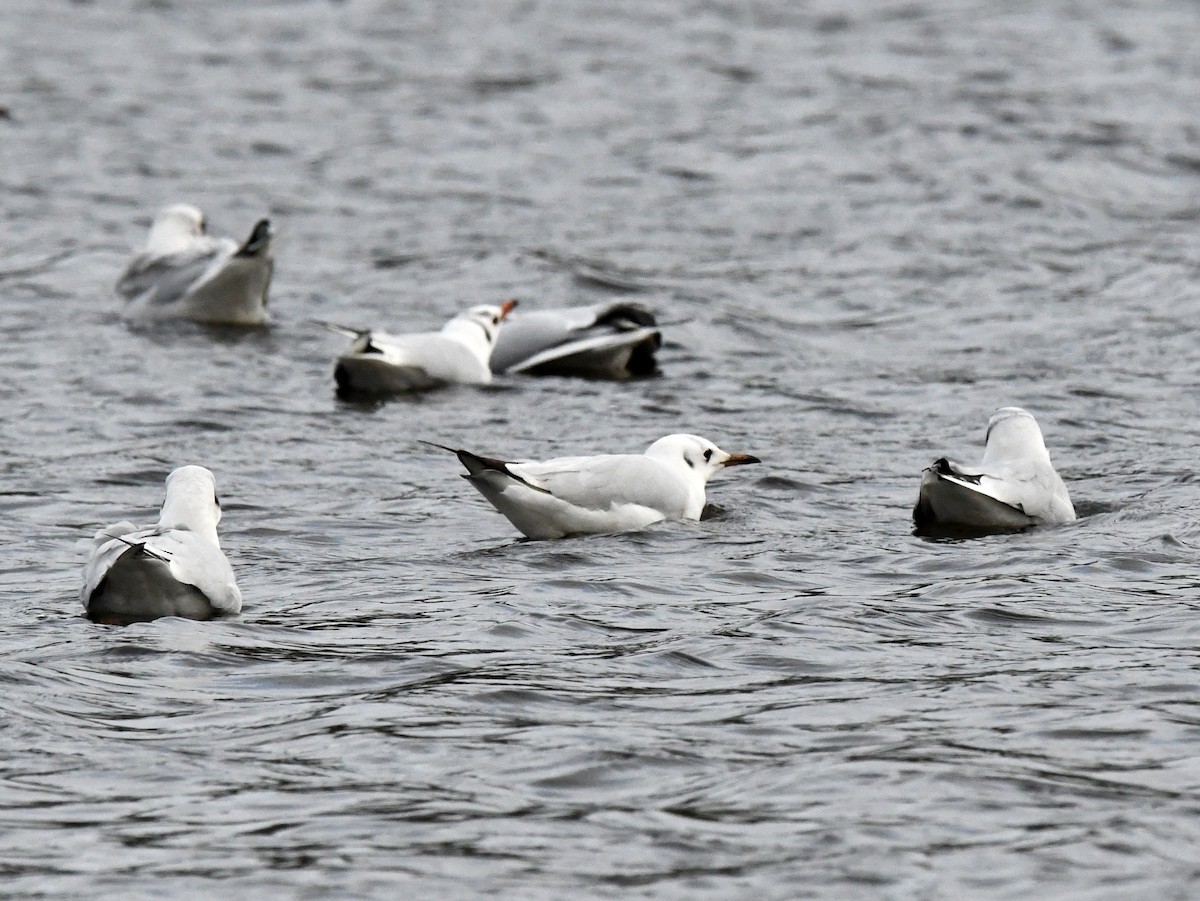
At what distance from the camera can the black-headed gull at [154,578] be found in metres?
7.71

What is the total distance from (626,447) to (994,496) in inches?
110

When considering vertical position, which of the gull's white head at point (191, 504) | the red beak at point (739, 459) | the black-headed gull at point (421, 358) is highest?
the gull's white head at point (191, 504)

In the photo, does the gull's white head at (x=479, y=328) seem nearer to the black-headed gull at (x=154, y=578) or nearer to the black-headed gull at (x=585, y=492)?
the black-headed gull at (x=585, y=492)

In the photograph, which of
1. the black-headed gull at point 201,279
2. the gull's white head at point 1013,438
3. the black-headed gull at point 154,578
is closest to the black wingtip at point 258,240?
the black-headed gull at point 201,279

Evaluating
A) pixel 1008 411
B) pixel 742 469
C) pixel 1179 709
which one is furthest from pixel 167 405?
pixel 1179 709

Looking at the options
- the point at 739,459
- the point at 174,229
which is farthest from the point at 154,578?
the point at 174,229

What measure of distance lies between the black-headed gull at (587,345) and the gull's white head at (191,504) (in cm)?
574

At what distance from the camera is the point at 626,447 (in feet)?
39.2

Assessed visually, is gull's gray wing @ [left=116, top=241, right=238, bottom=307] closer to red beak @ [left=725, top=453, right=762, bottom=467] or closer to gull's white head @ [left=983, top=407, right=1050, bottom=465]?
red beak @ [left=725, top=453, right=762, bottom=467]

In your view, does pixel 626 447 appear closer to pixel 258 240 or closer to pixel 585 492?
pixel 585 492

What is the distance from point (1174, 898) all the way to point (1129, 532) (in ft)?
14.3

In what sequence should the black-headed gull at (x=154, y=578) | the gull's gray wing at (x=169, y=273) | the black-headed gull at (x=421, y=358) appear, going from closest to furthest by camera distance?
1. the black-headed gull at (x=154, y=578)
2. the black-headed gull at (x=421, y=358)
3. the gull's gray wing at (x=169, y=273)

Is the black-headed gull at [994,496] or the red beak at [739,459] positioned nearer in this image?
the black-headed gull at [994,496]

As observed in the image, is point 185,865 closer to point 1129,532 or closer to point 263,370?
point 1129,532
